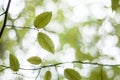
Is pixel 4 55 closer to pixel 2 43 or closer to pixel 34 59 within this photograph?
pixel 2 43

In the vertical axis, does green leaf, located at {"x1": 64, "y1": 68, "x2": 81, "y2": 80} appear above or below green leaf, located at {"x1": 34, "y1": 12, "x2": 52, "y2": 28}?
below

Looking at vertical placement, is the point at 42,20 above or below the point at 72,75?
above

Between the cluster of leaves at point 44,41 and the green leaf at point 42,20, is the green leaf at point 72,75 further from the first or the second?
the green leaf at point 42,20

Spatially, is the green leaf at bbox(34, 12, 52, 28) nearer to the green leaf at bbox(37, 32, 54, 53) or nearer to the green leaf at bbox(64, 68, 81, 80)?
the green leaf at bbox(37, 32, 54, 53)

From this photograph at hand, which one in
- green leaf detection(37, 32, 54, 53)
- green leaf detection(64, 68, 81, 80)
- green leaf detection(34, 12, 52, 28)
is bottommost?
green leaf detection(64, 68, 81, 80)

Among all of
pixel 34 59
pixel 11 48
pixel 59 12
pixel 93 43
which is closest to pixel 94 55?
pixel 93 43

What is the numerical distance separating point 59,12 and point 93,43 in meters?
0.27

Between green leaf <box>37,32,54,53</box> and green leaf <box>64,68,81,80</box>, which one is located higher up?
green leaf <box>37,32,54,53</box>

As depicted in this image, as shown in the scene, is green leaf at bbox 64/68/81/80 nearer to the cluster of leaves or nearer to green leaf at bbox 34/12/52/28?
the cluster of leaves

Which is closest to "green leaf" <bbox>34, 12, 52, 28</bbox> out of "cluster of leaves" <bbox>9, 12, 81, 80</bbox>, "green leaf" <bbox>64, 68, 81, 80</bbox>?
"cluster of leaves" <bbox>9, 12, 81, 80</bbox>

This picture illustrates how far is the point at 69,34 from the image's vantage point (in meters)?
1.11

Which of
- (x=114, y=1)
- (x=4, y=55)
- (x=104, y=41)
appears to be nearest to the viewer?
(x=114, y=1)

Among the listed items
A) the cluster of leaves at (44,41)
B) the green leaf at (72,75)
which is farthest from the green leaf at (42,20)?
the green leaf at (72,75)

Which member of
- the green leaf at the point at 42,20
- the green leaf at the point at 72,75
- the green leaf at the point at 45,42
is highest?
the green leaf at the point at 42,20
